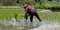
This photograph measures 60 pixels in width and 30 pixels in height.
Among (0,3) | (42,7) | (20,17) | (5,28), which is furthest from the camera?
(0,3)

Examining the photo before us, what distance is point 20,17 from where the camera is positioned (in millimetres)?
15344

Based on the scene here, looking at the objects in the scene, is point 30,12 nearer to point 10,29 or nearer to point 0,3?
point 10,29

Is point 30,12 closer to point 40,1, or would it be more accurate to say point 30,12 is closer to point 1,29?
point 1,29

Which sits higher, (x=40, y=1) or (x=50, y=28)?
(x=50, y=28)

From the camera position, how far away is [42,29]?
1005 cm

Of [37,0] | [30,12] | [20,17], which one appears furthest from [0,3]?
[30,12]

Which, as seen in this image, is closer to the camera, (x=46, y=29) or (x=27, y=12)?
(x=46, y=29)

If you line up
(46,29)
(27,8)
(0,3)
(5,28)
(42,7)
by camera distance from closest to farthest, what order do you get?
(46,29), (5,28), (27,8), (42,7), (0,3)

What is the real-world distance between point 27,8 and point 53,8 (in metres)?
14.2

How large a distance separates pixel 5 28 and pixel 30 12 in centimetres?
221

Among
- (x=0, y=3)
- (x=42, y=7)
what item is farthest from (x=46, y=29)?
(x=0, y=3)

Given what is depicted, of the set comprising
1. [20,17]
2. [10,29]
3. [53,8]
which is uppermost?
[10,29]

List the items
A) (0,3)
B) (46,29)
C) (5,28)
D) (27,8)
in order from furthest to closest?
(0,3)
(27,8)
(5,28)
(46,29)

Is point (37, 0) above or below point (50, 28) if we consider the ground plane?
below
